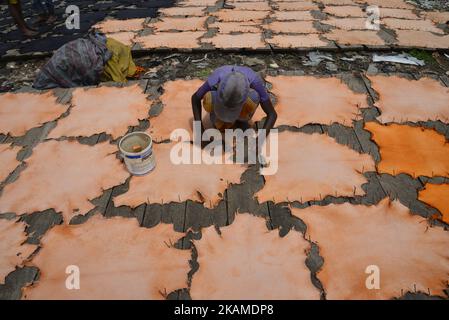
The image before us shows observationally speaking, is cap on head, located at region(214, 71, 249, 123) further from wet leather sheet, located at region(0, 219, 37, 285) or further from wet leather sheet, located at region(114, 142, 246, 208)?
wet leather sheet, located at region(0, 219, 37, 285)

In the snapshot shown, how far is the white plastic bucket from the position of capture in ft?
8.23

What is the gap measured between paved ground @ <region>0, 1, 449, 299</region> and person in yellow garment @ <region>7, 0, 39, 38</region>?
2.78 metres

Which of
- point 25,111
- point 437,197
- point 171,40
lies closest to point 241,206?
point 437,197

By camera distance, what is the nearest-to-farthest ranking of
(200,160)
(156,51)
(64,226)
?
1. (64,226)
2. (200,160)
3. (156,51)

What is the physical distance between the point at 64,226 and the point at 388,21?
19.8 feet

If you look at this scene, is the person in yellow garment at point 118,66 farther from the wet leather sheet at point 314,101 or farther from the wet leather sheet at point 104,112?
the wet leather sheet at point 314,101

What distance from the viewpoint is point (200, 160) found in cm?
278

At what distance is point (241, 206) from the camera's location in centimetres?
239

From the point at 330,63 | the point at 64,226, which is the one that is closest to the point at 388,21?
the point at 330,63

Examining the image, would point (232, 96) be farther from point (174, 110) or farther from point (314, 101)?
point (314, 101)

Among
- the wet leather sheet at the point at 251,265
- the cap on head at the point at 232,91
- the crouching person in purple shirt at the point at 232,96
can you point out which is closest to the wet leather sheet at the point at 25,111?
the crouching person in purple shirt at the point at 232,96

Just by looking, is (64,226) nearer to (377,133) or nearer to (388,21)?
(377,133)

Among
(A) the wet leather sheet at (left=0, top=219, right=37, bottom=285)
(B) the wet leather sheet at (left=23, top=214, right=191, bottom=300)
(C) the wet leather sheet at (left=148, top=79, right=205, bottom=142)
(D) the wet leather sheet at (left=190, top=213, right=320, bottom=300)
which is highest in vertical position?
(C) the wet leather sheet at (left=148, top=79, right=205, bottom=142)

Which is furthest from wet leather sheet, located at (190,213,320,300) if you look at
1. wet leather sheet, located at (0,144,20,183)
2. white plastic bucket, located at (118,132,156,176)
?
wet leather sheet, located at (0,144,20,183)
